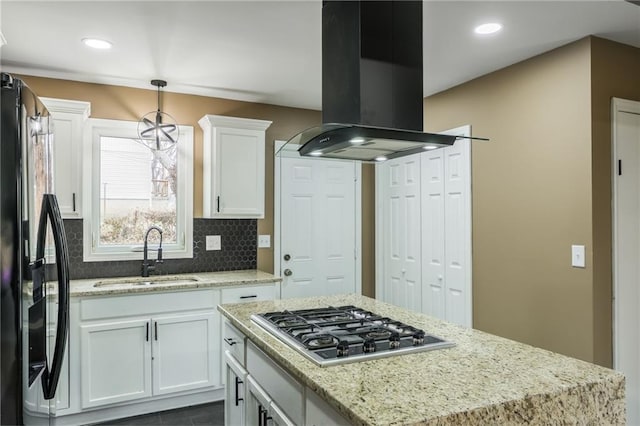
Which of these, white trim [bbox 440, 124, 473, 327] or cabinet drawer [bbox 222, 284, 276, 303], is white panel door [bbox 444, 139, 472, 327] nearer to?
white trim [bbox 440, 124, 473, 327]

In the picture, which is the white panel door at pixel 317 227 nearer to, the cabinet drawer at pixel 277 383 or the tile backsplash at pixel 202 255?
the tile backsplash at pixel 202 255

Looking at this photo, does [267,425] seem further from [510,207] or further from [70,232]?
[70,232]

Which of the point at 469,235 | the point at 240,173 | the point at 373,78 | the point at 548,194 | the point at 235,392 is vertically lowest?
the point at 235,392

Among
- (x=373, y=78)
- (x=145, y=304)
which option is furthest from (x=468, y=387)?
(x=145, y=304)

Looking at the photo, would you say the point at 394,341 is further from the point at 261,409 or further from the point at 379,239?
the point at 379,239

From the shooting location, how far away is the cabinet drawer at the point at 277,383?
154 cm

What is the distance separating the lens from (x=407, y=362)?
5.03 feet

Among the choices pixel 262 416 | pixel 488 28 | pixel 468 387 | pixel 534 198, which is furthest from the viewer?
pixel 534 198

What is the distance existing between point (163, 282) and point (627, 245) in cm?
333

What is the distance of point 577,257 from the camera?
104 inches

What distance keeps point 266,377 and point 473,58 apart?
250cm

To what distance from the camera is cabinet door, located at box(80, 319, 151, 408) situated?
2988mm

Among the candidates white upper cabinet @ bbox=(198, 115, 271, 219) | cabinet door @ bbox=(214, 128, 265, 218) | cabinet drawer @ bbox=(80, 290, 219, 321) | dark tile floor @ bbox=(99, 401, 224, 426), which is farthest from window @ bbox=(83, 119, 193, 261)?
dark tile floor @ bbox=(99, 401, 224, 426)

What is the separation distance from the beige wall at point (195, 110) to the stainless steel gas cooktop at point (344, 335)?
6.84ft
